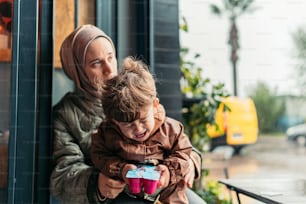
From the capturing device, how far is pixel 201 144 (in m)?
1.44

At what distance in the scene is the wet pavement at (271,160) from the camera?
3.94 ft

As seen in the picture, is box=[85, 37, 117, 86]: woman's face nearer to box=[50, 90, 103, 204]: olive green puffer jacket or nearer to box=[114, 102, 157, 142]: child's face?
box=[50, 90, 103, 204]: olive green puffer jacket

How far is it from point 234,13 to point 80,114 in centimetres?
68

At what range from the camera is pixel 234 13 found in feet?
4.11

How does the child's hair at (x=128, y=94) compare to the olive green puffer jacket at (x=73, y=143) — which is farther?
the olive green puffer jacket at (x=73, y=143)

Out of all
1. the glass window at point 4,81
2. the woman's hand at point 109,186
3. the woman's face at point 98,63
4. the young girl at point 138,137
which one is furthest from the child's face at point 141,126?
the glass window at point 4,81

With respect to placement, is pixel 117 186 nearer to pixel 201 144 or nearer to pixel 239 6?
pixel 201 144

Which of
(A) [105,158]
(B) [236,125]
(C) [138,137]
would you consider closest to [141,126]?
(C) [138,137]

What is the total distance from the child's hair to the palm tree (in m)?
0.58

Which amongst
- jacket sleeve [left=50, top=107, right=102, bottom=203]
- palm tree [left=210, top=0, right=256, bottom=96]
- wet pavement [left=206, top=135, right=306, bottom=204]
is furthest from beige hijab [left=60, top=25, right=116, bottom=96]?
wet pavement [left=206, top=135, right=306, bottom=204]

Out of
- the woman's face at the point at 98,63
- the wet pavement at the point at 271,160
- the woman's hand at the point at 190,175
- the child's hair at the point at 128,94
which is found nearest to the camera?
the child's hair at the point at 128,94

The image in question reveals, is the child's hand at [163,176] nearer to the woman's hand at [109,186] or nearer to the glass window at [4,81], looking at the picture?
the woman's hand at [109,186]

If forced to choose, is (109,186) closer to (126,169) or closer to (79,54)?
(126,169)

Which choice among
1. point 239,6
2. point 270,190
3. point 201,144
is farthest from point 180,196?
point 239,6
